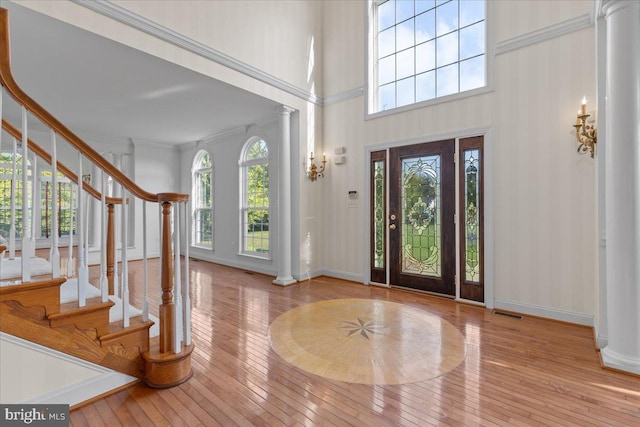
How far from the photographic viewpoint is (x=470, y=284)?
3.90 m

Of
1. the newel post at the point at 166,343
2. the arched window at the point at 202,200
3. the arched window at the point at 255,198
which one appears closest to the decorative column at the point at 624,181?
the newel post at the point at 166,343

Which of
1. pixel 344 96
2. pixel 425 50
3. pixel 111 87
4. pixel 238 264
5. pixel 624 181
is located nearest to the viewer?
pixel 624 181

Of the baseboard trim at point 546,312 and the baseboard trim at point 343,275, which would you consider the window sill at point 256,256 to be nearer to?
the baseboard trim at point 343,275

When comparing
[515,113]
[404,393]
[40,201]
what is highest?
[515,113]

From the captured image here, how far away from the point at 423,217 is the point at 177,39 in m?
3.60

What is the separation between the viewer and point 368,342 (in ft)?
9.13

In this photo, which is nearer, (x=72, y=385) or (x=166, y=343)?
(x=72, y=385)

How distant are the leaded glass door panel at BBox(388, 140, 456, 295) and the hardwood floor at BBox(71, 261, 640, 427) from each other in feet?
4.10

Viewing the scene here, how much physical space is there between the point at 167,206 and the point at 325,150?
3598mm

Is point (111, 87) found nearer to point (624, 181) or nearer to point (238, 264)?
point (238, 264)

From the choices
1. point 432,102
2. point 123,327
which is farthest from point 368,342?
point 432,102

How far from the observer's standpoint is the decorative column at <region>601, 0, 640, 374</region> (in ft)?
7.53

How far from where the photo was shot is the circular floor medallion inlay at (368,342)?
2.31 metres

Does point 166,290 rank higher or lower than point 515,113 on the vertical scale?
lower
